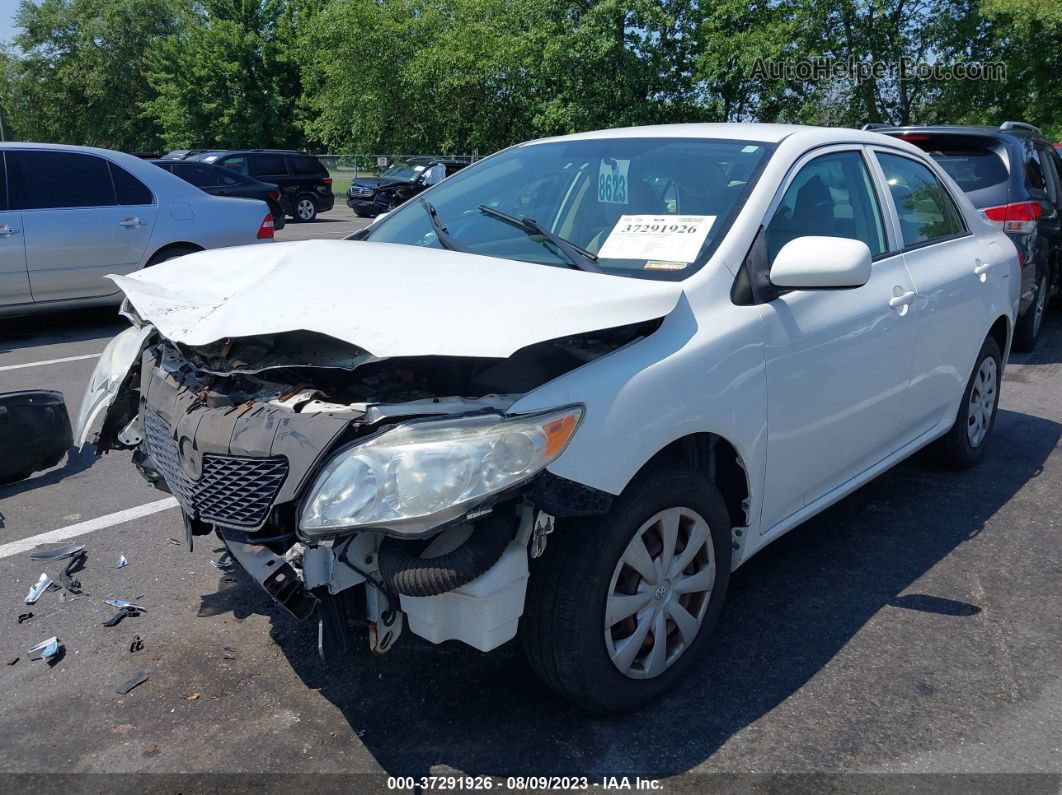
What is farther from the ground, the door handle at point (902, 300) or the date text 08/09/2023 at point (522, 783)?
the door handle at point (902, 300)

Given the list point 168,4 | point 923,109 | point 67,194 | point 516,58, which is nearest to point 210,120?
point 168,4

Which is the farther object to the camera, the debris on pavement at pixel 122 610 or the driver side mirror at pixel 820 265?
the debris on pavement at pixel 122 610

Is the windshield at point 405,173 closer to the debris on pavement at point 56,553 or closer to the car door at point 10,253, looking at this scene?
the car door at point 10,253

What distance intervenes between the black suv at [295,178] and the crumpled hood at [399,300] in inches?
855

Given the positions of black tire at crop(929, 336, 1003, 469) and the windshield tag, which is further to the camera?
black tire at crop(929, 336, 1003, 469)

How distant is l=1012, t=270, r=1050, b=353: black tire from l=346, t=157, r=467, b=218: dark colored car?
60.5 ft

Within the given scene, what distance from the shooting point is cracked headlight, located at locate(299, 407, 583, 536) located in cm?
230

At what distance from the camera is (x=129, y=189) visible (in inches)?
346

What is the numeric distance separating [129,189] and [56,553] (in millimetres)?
5792

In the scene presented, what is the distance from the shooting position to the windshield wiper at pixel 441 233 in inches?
141

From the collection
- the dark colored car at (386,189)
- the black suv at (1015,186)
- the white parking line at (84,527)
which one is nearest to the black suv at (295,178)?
the dark colored car at (386,189)

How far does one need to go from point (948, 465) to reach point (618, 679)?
3.15 meters

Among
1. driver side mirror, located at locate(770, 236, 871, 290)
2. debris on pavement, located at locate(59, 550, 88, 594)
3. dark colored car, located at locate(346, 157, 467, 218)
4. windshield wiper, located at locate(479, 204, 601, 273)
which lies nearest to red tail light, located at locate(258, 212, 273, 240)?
debris on pavement, located at locate(59, 550, 88, 594)

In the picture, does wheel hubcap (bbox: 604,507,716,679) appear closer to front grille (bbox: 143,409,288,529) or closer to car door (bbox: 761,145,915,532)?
car door (bbox: 761,145,915,532)
